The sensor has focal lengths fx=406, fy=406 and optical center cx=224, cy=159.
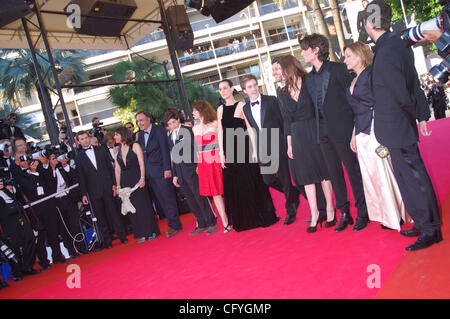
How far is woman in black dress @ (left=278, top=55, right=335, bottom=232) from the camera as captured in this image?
3.72m

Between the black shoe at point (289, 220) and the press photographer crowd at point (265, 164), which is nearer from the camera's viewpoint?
the press photographer crowd at point (265, 164)

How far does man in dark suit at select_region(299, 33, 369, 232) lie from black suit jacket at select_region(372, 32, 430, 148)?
25.1 inches

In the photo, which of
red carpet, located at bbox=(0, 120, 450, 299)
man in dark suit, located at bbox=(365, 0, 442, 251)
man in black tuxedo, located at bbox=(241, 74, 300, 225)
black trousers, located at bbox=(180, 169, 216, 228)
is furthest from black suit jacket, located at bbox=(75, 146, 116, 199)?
man in dark suit, located at bbox=(365, 0, 442, 251)

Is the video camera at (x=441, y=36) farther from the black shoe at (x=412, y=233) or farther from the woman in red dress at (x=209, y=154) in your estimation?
the woman in red dress at (x=209, y=154)

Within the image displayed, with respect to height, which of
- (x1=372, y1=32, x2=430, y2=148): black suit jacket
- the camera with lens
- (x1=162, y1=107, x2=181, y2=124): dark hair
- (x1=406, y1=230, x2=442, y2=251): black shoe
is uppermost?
(x1=162, y1=107, x2=181, y2=124): dark hair

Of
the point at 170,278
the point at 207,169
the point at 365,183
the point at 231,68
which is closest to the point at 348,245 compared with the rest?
the point at 365,183

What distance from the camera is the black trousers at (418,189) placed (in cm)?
274

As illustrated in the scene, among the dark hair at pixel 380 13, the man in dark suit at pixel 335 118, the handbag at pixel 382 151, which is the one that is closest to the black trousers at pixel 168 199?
the man in dark suit at pixel 335 118

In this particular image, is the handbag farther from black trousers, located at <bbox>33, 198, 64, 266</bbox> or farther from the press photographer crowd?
black trousers, located at <bbox>33, 198, 64, 266</bbox>

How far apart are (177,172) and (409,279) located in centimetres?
344

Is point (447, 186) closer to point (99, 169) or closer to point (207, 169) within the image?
→ point (207, 169)

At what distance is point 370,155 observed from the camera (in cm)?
322

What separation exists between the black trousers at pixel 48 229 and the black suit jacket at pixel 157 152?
1401 millimetres

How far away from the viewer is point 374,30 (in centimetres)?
281
